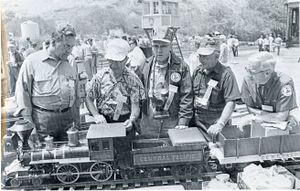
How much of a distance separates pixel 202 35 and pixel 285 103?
90cm

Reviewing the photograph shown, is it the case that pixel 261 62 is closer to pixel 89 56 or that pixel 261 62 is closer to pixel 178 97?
pixel 178 97

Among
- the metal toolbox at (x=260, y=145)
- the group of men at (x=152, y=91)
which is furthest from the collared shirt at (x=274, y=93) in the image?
the metal toolbox at (x=260, y=145)

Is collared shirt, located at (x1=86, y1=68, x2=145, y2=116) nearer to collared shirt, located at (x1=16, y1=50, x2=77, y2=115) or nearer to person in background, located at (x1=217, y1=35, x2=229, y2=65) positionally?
collared shirt, located at (x1=16, y1=50, x2=77, y2=115)

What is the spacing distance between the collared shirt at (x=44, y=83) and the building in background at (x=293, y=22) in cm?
189

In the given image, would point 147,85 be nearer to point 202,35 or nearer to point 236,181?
point 202,35

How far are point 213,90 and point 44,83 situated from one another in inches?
52.6

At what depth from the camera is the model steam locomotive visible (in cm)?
221

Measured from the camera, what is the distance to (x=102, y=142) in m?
2.18

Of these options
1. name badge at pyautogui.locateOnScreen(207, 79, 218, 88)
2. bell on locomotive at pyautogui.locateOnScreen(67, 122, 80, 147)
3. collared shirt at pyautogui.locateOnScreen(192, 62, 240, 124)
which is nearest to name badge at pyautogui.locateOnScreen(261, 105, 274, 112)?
collared shirt at pyautogui.locateOnScreen(192, 62, 240, 124)

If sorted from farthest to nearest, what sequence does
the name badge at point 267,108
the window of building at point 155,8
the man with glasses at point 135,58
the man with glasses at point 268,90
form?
1. the man with glasses at point 135,58
2. the window of building at point 155,8
3. the name badge at point 267,108
4. the man with glasses at point 268,90

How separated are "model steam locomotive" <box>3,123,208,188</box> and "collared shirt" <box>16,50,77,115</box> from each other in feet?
0.80

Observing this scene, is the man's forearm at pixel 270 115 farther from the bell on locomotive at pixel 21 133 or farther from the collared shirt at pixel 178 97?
the bell on locomotive at pixel 21 133

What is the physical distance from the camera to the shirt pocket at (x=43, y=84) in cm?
227

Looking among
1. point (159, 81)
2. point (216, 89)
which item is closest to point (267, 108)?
point (216, 89)
